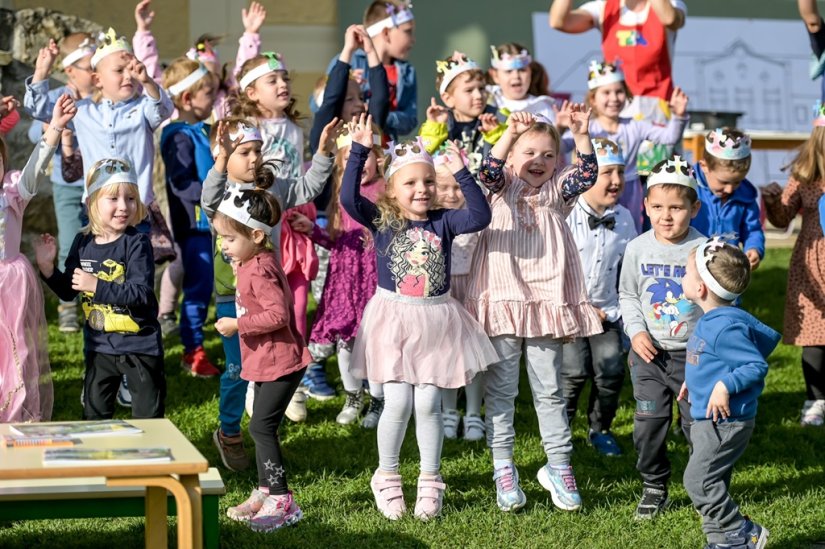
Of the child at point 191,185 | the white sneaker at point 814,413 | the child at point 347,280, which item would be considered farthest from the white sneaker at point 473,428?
the white sneaker at point 814,413

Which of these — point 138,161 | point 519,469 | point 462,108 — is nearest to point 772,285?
point 462,108

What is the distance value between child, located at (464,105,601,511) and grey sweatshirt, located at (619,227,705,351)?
0.26m

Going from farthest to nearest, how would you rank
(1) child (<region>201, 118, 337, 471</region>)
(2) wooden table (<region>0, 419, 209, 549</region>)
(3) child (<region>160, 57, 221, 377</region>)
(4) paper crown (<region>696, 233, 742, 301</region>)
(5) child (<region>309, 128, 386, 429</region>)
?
(3) child (<region>160, 57, 221, 377</region>), (5) child (<region>309, 128, 386, 429</region>), (1) child (<region>201, 118, 337, 471</region>), (4) paper crown (<region>696, 233, 742, 301</region>), (2) wooden table (<region>0, 419, 209, 549</region>)

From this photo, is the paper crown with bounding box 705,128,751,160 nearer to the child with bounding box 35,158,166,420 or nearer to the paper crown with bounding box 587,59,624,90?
the paper crown with bounding box 587,59,624,90

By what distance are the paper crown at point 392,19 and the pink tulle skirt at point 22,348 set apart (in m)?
3.27

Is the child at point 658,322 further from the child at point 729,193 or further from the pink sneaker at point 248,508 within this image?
the pink sneaker at point 248,508

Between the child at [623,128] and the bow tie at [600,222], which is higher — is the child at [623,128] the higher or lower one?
the higher one

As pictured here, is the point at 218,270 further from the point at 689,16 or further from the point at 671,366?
the point at 689,16

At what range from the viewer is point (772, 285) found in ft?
36.2

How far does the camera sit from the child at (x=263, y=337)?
5.59 m

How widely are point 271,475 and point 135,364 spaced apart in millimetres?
837

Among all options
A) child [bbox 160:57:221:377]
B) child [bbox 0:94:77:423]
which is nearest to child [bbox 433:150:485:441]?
child [bbox 160:57:221:377]

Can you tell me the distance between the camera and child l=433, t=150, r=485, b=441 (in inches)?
256

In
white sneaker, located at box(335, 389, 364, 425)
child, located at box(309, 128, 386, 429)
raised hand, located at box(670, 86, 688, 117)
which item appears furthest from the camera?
raised hand, located at box(670, 86, 688, 117)
